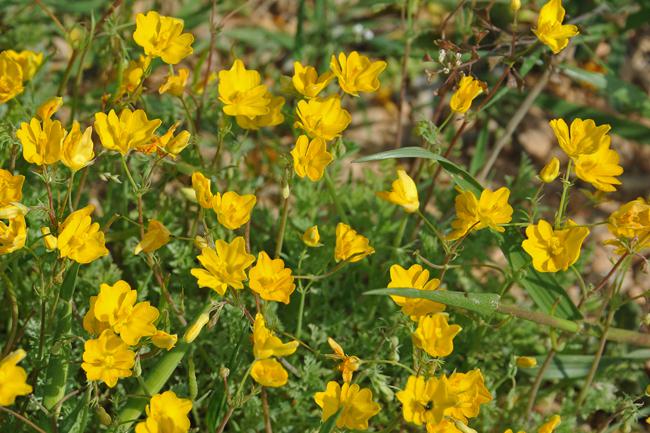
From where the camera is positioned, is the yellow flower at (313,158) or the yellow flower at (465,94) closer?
the yellow flower at (313,158)

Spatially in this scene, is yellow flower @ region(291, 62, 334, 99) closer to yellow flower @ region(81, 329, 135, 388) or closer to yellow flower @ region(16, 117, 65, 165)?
yellow flower @ region(16, 117, 65, 165)

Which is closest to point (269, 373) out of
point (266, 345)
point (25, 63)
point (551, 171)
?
point (266, 345)

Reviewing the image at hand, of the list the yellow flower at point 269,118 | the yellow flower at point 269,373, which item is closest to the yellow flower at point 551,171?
the yellow flower at point 269,118

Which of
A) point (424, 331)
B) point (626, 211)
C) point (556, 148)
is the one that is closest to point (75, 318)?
point (424, 331)

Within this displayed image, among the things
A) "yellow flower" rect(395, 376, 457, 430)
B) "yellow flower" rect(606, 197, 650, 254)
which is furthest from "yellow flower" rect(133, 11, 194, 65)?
"yellow flower" rect(606, 197, 650, 254)

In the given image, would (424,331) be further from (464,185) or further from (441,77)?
(441,77)

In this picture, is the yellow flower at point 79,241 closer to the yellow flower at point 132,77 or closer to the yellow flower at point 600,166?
the yellow flower at point 132,77

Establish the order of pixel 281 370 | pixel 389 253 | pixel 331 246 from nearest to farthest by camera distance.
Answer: pixel 281 370, pixel 331 246, pixel 389 253
